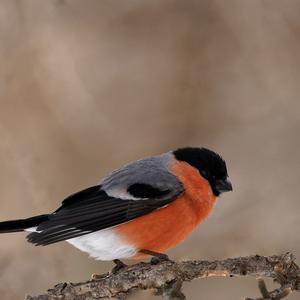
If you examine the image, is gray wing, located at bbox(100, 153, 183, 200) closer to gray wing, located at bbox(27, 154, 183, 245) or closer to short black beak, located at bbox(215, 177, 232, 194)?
gray wing, located at bbox(27, 154, 183, 245)

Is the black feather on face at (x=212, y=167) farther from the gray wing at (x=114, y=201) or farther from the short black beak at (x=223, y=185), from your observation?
the gray wing at (x=114, y=201)

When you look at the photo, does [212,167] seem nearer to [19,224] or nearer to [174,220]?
[174,220]

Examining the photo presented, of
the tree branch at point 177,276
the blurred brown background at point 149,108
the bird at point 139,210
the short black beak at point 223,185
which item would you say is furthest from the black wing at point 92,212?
the blurred brown background at point 149,108

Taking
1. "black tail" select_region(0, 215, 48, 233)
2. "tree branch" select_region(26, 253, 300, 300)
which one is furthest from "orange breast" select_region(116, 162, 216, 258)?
"tree branch" select_region(26, 253, 300, 300)

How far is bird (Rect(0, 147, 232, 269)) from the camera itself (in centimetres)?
290

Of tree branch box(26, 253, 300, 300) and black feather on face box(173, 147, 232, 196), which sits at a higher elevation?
black feather on face box(173, 147, 232, 196)

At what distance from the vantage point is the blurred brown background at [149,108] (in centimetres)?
368

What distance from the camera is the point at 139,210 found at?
9.92 ft

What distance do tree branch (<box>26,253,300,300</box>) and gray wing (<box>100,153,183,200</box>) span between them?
0.69 m

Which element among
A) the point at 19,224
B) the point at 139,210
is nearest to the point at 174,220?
the point at 139,210

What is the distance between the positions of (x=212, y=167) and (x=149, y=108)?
3.11ft

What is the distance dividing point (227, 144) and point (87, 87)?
89 cm

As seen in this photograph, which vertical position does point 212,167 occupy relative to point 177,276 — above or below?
above

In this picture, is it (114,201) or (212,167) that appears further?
(212,167)
